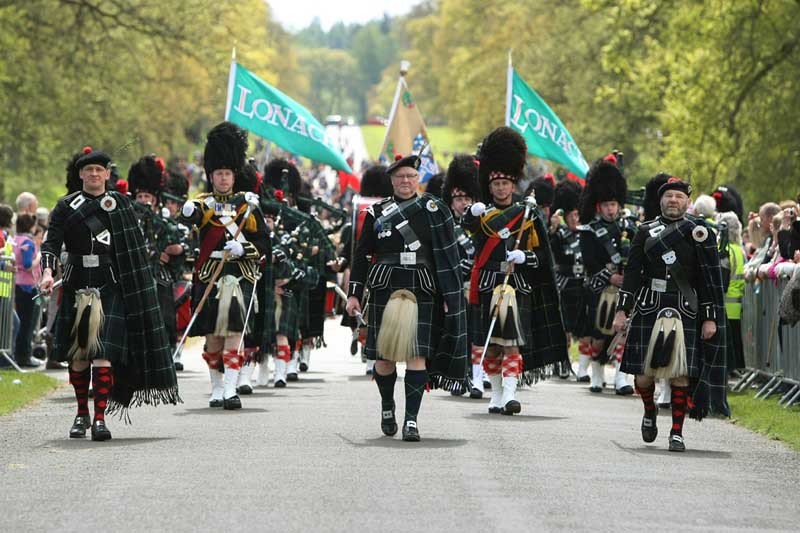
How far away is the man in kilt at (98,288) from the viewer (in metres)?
12.7

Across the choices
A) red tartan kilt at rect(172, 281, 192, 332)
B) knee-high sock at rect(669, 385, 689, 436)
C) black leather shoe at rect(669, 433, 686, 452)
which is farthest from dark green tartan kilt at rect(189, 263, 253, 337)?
red tartan kilt at rect(172, 281, 192, 332)

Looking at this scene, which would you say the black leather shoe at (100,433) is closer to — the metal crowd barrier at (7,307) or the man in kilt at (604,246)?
the man in kilt at (604,246)

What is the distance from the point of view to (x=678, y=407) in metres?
12.6

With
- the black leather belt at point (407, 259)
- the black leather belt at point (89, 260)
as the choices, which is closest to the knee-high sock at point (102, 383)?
the black leather belt at point (89, 260)

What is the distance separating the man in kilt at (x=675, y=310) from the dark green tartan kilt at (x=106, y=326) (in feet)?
10.7

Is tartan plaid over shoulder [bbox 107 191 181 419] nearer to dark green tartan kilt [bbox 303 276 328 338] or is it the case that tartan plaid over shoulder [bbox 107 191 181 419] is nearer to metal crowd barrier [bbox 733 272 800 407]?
metal crowd barrier [bbox 733 272 800 407]

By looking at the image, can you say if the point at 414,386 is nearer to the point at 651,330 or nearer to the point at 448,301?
the point at 448,301

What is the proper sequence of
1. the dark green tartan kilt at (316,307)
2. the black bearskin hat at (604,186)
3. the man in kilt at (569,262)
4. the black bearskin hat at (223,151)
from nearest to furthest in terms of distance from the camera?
the black bearskin hat at (223,151) → the black bearskin hat at (604,186) → the man in kilt at (569,262) → the dark green tartan kilt at (316,307)

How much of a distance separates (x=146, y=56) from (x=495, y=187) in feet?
92.5

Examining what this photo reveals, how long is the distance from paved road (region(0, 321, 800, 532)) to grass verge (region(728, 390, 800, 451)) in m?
0.19

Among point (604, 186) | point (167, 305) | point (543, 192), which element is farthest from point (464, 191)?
point (543, 192)

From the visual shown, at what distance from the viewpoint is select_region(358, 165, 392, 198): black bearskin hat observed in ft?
71.3

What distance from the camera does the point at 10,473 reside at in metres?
10.8

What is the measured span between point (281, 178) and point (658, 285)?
27.3 ft
